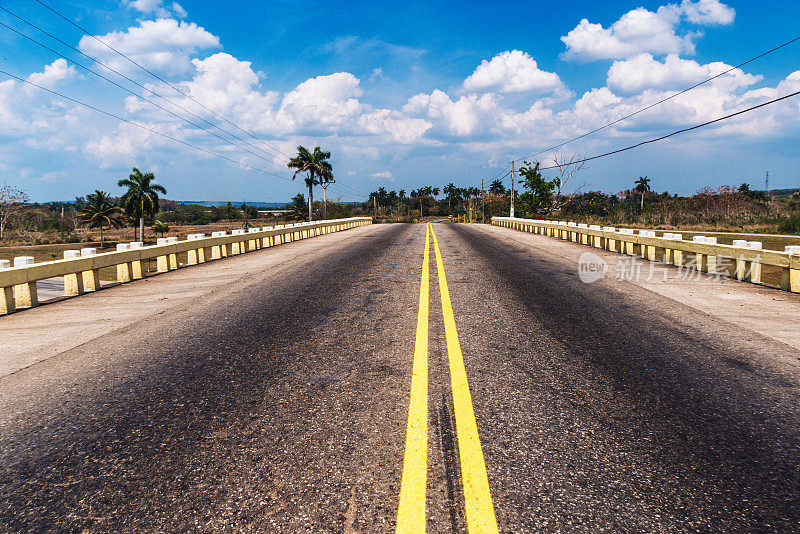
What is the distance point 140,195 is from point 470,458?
89289 mm

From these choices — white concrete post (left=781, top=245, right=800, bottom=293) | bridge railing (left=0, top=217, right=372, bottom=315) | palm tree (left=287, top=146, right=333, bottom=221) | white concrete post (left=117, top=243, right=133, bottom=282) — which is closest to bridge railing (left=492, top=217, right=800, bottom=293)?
white concrete post (left=781, top=245, right=800, bottom=293)

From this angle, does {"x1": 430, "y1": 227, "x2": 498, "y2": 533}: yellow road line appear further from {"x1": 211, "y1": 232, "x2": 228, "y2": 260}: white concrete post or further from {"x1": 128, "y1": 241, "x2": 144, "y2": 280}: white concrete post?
{"x1": 211, "y1": 232, "x2": 228, "y2": 260}: white concrete post

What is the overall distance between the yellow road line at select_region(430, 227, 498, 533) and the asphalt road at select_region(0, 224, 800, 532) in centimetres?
4

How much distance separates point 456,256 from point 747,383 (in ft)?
32.0

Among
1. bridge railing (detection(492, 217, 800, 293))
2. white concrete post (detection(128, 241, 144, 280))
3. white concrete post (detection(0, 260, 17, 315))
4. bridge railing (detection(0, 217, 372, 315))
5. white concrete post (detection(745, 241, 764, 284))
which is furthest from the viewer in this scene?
white concrete post (detection(128, 241, 144, 280))

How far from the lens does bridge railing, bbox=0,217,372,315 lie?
23.4 feet

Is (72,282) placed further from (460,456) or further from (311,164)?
(311,164)

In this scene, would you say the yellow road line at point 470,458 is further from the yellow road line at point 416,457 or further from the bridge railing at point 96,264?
the bridge railing at point 96,264

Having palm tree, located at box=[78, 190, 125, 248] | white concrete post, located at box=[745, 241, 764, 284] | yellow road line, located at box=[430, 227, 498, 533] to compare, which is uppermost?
palm tree, located at box=[78, 190, 125, 248]

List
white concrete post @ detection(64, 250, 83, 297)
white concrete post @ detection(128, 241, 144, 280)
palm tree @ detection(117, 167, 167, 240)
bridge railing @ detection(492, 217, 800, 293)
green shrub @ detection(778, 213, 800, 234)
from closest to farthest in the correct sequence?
bridge railing @ detection(492, 217, 800, 293) → white concrete post @ detection(64, 250, 83, 297) → white concrete post @ detection(128, 241, 144, 280) → green shrub @ detection(778, 213, 800, 234) → palm tree @ detection(117, 167, 167, 240)

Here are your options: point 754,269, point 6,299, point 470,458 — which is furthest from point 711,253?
point 6,299

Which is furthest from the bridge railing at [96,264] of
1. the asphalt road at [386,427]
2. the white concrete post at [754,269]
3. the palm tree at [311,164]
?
the palm tree at [311,164]

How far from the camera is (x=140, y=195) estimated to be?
78.8m

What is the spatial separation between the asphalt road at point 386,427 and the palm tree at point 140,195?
3313 inches
